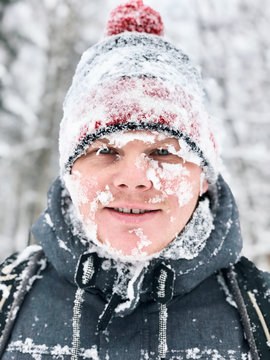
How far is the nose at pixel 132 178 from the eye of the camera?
1.28 m

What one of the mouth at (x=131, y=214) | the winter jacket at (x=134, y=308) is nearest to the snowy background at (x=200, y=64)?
the winter jacket at (x=134, y=308)

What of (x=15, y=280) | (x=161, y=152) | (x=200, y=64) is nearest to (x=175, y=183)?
(x=161, y=152)

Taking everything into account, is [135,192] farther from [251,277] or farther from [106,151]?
[251,277]

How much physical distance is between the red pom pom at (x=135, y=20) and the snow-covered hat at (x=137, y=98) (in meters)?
0.09

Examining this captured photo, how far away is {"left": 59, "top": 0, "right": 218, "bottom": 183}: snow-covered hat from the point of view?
138 centimetres

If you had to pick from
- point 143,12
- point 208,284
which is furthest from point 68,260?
point 143,12

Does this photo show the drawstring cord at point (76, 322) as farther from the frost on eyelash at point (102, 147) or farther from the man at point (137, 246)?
the frost on eyelash at point (102, 147)

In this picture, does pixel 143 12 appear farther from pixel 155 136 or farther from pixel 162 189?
pixel 162 189

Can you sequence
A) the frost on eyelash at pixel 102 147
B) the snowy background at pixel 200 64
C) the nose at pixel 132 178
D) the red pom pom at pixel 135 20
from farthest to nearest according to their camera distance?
1. the snowy background at pixel 200 64
2. the red pom pom at pixel 135 20
3. the frost on eyelash at pixel 102 147
4. the nose at pixel 132 178

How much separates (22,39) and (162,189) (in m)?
8.77

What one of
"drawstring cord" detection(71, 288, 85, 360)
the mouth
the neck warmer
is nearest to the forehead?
the mouth

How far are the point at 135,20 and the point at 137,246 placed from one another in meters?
1.18

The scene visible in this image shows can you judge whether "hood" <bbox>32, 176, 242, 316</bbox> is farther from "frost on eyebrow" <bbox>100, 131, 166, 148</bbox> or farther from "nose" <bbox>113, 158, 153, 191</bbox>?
"frost on eyebrow" <bbox>100, 131, 166, 148</bbox>

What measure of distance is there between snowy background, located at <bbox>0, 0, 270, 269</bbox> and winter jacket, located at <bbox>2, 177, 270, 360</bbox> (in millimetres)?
5632
